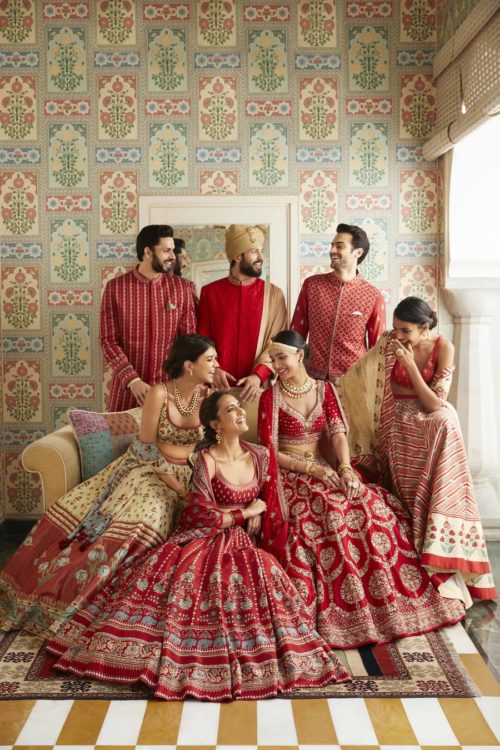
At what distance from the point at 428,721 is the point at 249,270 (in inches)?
104

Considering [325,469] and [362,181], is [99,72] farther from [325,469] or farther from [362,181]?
[325,469]

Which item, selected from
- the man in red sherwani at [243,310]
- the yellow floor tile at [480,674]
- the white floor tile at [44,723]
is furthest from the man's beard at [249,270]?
the white floor tile at [44,723]

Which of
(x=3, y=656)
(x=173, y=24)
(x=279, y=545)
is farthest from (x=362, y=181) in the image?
(x=3, y=656)

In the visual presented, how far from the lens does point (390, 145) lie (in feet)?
18.7

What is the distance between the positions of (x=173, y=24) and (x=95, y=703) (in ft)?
14.1

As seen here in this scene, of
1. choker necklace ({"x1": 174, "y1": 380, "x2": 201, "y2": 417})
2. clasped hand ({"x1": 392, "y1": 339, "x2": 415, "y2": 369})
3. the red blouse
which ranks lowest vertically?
choker necklace ({"x1": 174, "y1": 380, "x2": 201, "y2": 417})

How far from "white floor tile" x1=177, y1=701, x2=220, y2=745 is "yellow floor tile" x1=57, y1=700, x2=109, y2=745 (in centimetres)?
29

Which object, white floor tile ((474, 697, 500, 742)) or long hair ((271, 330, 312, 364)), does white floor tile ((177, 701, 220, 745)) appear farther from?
long hair ((271, 330, 312, 364))

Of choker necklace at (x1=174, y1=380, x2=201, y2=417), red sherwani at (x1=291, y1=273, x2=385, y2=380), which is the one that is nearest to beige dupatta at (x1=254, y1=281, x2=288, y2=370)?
red sherwani at (x1=291, y1=273, x2=385, y2=380)

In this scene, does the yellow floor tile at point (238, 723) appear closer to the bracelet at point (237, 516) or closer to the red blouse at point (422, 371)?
the bracelet at point (237, 516)

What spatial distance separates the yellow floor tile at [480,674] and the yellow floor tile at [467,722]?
0.40 feet

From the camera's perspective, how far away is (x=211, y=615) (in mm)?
3439

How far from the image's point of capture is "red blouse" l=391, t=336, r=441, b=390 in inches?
172

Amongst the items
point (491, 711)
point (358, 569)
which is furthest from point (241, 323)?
point (491, 711)
